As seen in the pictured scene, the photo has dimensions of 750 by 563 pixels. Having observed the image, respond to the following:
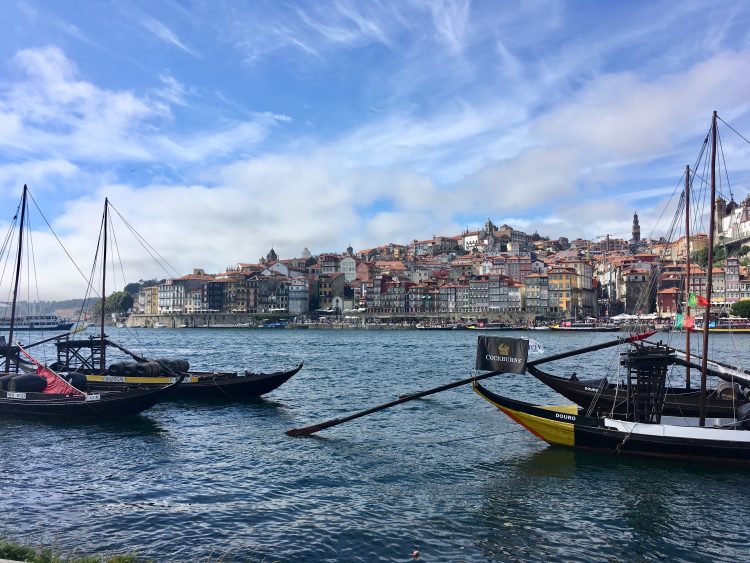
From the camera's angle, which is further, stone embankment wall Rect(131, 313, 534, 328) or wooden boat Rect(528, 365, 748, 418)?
stone embankment wall Rect(131, 313, 534, 328)

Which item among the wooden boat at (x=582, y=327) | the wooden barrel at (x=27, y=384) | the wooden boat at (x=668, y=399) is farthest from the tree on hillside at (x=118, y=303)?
the wooden boat at (x=668, y=399)

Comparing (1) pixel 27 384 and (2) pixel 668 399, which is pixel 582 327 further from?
(1) pixel 27 384

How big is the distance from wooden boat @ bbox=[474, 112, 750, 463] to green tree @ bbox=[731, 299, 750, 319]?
9983cm

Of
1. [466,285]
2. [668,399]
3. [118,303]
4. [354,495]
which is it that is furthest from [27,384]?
[118,303]

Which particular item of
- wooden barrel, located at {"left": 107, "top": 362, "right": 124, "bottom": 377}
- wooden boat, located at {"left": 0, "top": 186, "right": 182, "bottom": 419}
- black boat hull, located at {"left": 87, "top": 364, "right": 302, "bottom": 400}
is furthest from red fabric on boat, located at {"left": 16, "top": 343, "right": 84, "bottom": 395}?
wooden barrel, located at {"left": 107, "top": 362, "right": 124, "bottom": 377}

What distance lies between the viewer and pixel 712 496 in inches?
543

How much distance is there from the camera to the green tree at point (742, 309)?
103 meters

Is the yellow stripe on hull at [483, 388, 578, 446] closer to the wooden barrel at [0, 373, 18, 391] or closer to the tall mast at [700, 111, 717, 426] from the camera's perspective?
the tall mast at [700, 111, 717, 426]

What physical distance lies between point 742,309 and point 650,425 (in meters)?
104

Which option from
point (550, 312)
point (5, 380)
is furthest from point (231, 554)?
point (550, 312)

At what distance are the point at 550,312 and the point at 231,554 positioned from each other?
402ft

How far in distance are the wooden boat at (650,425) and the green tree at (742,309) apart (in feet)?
328

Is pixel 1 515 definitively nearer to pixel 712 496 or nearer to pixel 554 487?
pixel 554 487

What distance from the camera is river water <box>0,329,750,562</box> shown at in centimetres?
1088
